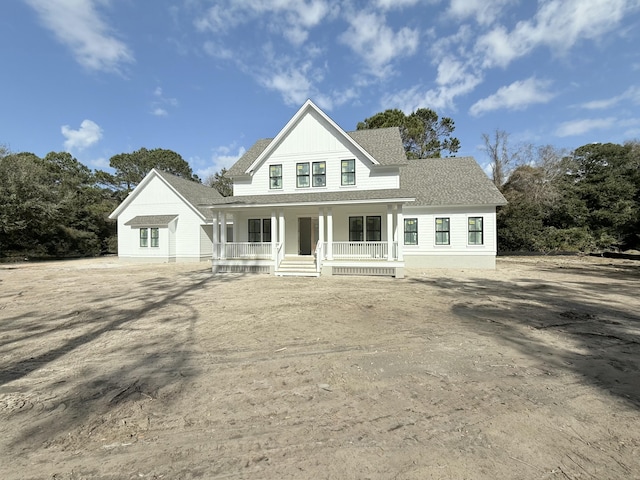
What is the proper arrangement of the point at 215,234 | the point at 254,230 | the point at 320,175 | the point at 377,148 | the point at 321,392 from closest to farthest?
1. the point at 321,392
2. the point at 215,234
3. the point at 320,175
4. the point at 377,148
5. the point at 254,230

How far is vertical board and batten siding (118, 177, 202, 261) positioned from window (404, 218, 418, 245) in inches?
598

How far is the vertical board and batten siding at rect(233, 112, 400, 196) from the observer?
1612cm

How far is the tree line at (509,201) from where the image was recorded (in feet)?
80.0

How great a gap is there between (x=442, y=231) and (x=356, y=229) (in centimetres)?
513

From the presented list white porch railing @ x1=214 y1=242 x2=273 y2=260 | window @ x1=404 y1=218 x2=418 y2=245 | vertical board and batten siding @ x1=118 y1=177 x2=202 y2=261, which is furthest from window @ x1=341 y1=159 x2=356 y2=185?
vertical board and batten siding @ x1=118 y1=177 x2=202 y2=261

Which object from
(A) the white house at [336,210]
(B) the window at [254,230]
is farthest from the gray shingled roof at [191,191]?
(A) the white house at [336,210]

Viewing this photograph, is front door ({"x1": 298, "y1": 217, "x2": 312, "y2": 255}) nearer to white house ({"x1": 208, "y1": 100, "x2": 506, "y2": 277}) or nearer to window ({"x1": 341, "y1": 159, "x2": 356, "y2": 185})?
white house ({"x1": 208, "y1": 100, "x2": 506, "y2": 277})

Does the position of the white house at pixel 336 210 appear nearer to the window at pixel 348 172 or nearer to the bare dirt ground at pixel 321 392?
the window at pixel 348 172

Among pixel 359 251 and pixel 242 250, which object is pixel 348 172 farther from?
pixel 242 250

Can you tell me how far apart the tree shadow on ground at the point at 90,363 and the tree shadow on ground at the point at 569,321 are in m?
5.47

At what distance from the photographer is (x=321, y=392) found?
370 centimetres

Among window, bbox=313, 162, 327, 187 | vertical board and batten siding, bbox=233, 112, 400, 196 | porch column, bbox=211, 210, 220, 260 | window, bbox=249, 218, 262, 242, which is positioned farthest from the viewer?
window, bbox=249, 218, 262, 242

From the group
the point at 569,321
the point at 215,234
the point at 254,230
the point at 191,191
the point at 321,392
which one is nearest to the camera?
the point at 321,392

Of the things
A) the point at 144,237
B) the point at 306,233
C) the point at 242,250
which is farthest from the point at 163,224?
the point at 306,233
